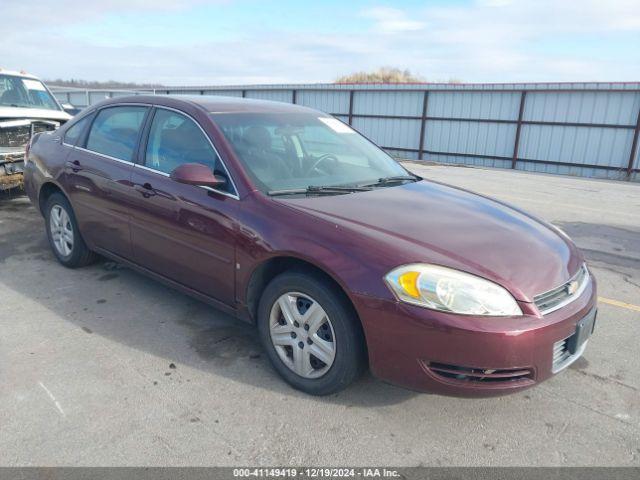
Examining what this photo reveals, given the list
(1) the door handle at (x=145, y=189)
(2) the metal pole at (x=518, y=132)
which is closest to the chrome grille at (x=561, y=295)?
(1) the door handle at (x=145, y=189)

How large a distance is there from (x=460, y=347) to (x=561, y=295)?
2.32 feet

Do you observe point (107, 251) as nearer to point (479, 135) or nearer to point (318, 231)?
point (318, 231)

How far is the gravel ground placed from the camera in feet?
7.88

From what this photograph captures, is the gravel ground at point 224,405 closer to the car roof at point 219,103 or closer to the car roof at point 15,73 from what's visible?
the car roof at point 219,103

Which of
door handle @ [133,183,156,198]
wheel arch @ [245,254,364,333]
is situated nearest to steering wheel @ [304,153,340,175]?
wheel arch @ [245,254,364,333]

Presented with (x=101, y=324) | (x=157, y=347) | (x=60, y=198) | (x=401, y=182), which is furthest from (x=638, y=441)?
(x=60, y=198)

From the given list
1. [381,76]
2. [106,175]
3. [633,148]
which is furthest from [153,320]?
[381,76]

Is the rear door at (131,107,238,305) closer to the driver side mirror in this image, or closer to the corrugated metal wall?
the driver side mirror

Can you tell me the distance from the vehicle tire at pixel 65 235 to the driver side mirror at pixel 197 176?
1.95m

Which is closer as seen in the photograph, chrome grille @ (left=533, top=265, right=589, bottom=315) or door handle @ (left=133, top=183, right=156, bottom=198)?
chrome grille @ (left=533, top=265, right=589, bottom=315)

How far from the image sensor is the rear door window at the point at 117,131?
3.98 m

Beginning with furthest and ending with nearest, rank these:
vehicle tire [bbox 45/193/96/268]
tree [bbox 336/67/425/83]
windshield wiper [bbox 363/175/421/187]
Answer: tree [bbox 336/67/425/83] → vehicle tire [bbox 45/193/96/268] → windshield wiper [bbox 363/175/421/187]

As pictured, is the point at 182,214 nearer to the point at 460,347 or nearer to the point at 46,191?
the point at 460,347

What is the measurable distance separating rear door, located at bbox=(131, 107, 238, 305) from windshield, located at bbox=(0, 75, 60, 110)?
5943 mm
